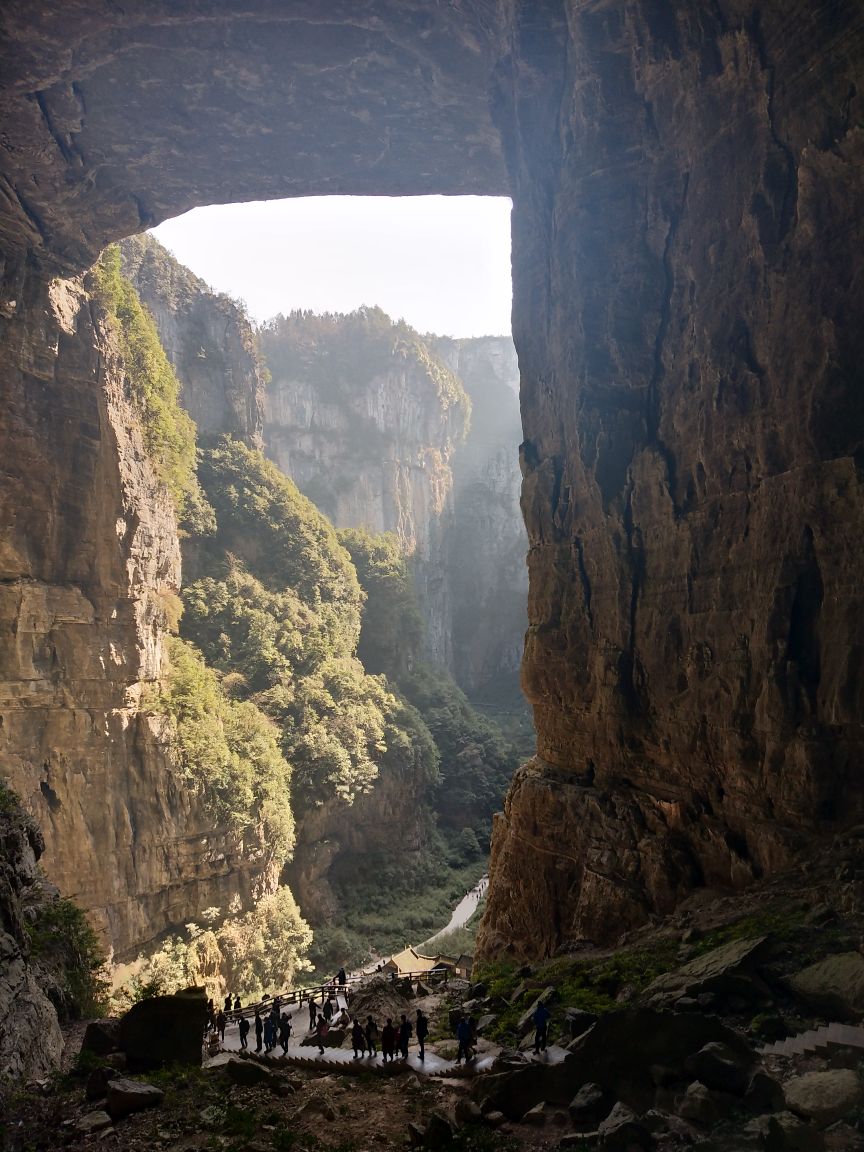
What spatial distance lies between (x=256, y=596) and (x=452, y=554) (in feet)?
119

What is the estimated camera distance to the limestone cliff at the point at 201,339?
42.1 metres

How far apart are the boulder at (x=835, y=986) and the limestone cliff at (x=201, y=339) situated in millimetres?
41268

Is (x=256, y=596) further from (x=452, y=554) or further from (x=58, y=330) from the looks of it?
(x=452, y=554)

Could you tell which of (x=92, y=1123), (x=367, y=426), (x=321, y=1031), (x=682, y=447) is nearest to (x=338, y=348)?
(x=367, y=426)

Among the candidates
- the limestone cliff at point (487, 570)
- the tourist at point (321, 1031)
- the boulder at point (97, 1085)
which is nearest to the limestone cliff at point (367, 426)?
the limestone cliff at point (487, 570)

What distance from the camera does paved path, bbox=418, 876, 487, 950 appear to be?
28953mm

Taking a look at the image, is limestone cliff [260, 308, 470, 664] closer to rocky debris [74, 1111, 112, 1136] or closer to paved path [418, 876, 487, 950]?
paved path [418, 876, 487, 950]

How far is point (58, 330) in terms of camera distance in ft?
70.2

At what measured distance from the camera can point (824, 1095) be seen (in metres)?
5.52

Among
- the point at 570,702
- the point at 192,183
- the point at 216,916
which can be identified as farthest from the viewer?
the point at 216,916

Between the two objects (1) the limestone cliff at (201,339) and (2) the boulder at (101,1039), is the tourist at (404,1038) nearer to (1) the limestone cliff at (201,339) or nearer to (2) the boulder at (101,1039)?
(2) the boulder at (101,1039)

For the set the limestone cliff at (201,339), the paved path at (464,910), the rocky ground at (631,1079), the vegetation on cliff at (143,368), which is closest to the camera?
the rocky ground at (631,1079)

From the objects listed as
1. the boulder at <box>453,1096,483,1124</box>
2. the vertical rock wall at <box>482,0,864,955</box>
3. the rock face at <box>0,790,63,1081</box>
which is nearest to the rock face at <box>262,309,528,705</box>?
the vertical rock wall at <box>482,0,864,955</box>

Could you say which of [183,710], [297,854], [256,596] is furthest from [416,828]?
[183,710]
